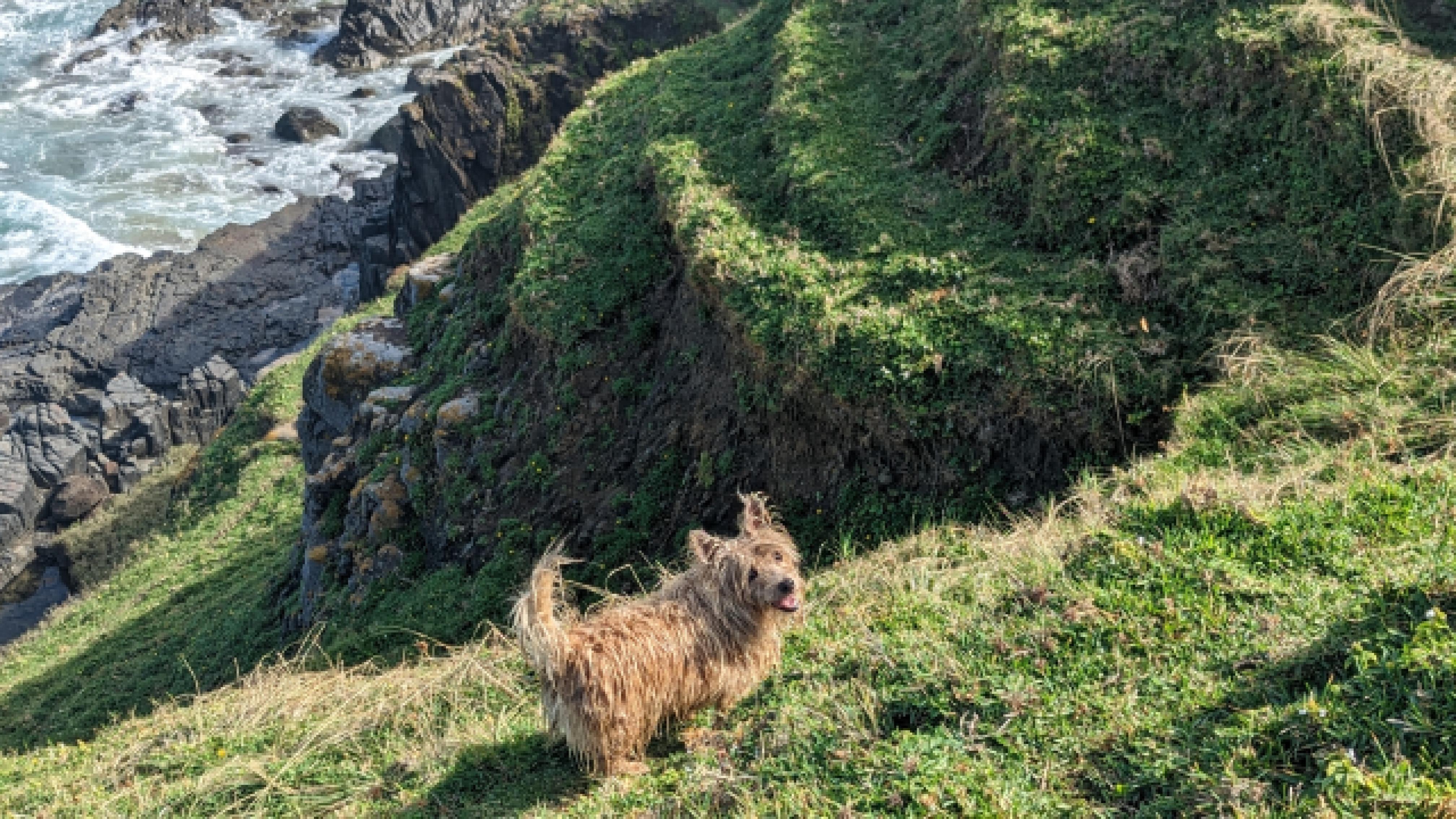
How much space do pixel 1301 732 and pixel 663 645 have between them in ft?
10.7

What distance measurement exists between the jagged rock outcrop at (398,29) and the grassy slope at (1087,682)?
43.4 m

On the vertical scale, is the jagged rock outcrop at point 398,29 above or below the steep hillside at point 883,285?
above

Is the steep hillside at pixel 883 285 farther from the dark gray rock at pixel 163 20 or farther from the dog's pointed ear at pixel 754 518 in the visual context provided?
the dark gray rock at pixel 163 20

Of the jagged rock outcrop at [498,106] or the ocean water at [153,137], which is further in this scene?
the ocean water at [153,137]

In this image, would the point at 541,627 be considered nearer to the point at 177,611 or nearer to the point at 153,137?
the point at 177,611

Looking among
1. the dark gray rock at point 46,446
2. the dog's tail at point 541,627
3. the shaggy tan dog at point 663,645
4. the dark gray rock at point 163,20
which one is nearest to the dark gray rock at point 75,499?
the dark gray rock at point 46,446

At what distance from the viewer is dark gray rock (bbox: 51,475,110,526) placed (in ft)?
84.7

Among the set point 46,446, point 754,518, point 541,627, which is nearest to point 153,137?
point 46,446

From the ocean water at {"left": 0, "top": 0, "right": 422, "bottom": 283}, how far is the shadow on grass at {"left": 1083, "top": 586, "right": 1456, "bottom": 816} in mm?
38121

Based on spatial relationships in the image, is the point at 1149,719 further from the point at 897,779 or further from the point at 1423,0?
the point at 1423,0

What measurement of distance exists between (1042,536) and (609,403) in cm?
673

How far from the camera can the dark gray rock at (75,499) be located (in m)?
25.8

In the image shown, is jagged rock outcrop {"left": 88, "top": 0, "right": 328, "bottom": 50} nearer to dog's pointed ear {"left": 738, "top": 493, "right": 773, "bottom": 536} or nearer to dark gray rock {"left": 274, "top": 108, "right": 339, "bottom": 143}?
dark gray rock {"left": 274, "top": 108, "right": 339, "bottom": 143}

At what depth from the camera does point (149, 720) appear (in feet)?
34.4
